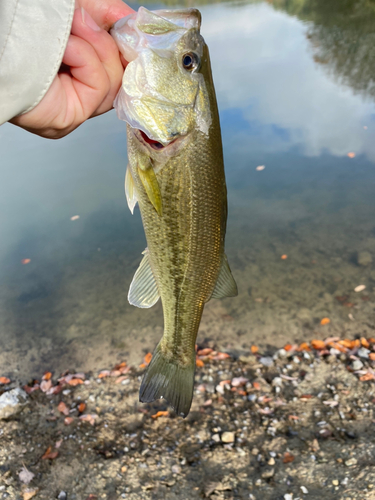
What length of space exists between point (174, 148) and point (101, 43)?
1.66 feet

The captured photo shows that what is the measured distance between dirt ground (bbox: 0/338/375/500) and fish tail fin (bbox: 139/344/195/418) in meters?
1.39

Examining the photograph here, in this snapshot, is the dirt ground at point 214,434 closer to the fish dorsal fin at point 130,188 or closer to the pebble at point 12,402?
the pebble at point 12,402

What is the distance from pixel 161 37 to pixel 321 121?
909 centimetres

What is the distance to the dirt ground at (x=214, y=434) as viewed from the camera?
3.01m

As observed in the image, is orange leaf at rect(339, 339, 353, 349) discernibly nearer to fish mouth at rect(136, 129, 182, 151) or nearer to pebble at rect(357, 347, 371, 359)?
pebble at rect(357, 347, 371, 359)

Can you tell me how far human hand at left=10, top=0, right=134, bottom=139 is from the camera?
4.75 ft

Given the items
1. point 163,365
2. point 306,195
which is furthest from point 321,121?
point 163,365

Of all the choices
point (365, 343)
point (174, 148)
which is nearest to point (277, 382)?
point (365, 343)

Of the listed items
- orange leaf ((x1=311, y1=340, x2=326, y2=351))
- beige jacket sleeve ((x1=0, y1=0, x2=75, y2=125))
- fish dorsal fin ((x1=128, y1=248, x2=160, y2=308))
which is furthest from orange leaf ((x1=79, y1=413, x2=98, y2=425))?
beige jacket sleeve ((x1=0, y1=0, x2=75, y2=125))

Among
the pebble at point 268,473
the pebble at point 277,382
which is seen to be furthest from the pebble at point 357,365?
the pebble at point 268,473

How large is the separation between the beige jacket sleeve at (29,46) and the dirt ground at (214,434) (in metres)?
3.05

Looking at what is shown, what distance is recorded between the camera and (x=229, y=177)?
758 cm

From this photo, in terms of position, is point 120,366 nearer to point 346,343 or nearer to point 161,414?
point 161,414

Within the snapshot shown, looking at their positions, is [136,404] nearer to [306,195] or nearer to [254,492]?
[254,492]
